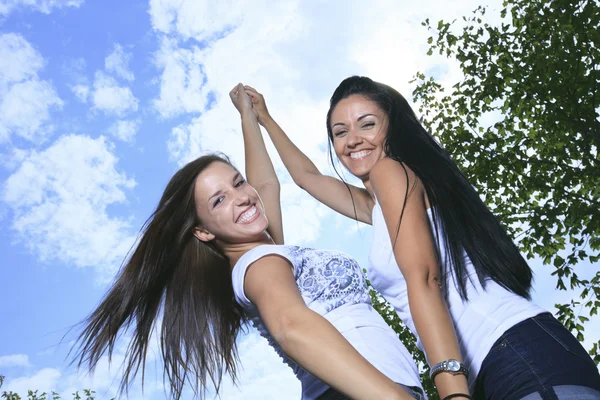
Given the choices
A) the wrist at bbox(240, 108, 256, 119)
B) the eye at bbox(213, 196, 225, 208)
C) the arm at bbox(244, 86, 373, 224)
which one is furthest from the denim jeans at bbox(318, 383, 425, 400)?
the wrist at bbox(240, 108, 256, 119)

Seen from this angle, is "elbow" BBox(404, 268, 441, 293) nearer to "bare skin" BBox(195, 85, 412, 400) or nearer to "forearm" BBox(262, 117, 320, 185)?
"bare skin" BBox(195, 85, 412, 400)

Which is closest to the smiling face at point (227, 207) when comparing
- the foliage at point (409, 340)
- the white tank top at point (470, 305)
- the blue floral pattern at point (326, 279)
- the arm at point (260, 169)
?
the blue floral pattern at point (326, 279)

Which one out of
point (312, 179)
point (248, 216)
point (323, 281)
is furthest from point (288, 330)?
point (312, 179)

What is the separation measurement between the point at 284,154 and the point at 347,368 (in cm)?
276

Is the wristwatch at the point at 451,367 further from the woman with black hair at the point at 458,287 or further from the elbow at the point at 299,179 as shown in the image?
the elbow at the point at 299,179

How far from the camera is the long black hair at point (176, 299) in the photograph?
146 inches

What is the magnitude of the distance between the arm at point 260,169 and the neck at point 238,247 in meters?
0.70

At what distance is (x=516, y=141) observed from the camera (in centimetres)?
956

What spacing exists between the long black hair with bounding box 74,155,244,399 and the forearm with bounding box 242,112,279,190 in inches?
29.2

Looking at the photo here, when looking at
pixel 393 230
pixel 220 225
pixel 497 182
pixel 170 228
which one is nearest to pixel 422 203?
pixel 393 230

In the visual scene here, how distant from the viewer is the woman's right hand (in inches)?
197

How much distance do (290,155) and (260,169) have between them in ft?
1.33

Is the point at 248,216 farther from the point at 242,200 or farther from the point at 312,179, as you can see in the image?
the point at 312,179

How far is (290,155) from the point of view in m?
4.89
